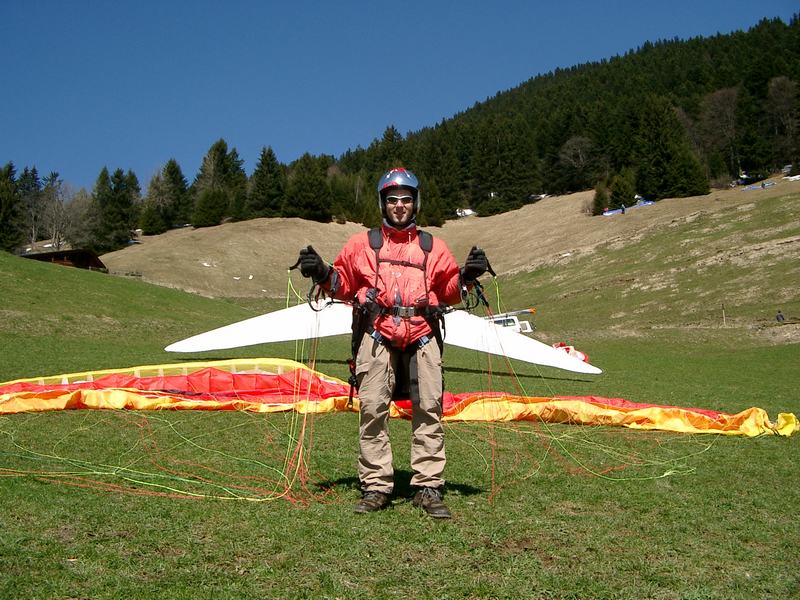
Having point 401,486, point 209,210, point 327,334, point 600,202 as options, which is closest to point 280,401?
point 401,486

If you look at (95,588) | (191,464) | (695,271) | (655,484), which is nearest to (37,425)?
(191,464)

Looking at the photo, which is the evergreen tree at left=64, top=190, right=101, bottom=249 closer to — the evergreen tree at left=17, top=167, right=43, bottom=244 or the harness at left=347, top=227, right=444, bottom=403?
the evergreen tree at left=17, top=167, right=43, bottom=244

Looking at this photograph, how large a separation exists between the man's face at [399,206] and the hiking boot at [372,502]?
2035 mm

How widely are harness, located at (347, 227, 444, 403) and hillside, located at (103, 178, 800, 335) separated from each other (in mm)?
25913

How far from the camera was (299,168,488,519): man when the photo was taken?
4867 mm

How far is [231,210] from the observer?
78250 mm

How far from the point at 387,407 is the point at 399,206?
1.56 meters

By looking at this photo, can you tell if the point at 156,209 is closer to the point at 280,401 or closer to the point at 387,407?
the point at 280,401

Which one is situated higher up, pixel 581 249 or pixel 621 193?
pixel 621 193

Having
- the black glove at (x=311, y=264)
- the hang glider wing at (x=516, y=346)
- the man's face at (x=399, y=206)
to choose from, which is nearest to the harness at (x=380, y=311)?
the man's face at (x=399, y=206)

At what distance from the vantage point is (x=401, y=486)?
5.45m

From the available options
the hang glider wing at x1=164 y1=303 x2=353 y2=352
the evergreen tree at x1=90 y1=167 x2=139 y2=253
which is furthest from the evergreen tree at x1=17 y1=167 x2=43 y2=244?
the hang glider wing at x1=164 y1=303 x2=353 y2=352

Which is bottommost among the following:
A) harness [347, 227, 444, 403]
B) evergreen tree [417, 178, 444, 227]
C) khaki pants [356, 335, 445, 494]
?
khaki pants [356, 335, 445, 494]

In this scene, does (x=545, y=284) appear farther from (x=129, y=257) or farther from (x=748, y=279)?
(x=129, y=257)
